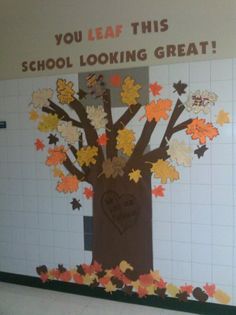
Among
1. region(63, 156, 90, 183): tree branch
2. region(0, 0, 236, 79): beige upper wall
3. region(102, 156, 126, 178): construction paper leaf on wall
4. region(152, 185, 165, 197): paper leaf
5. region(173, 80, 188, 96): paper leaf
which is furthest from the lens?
region(63, 156, 90, 183): tree branch

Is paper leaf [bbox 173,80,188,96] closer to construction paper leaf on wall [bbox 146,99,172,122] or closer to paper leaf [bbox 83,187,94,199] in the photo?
construction paper leaf on wall [bbox 146,99,172,122]

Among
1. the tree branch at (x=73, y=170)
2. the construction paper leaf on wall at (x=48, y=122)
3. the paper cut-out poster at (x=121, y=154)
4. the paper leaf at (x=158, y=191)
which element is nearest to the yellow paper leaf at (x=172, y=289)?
the paper cut-out poster at (x=121, y=154)

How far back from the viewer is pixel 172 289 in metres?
2.47

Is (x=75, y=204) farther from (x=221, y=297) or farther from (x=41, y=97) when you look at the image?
(x=221, y=297)

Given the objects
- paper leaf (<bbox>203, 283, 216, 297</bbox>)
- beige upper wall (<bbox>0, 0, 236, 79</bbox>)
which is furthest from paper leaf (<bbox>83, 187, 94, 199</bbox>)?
paper leaf (<bbox>203, 283, 216, 297</bbox>)

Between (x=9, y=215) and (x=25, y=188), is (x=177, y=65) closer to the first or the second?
(x=25, y=188)

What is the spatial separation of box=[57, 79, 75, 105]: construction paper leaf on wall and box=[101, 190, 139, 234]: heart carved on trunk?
80 centimetres

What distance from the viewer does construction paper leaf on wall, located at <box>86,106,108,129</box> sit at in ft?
8.38

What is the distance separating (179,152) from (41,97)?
121cm

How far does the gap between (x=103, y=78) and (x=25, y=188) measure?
1.15m

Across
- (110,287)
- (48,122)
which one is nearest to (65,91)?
(48,122)

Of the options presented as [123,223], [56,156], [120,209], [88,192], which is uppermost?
[56,156]

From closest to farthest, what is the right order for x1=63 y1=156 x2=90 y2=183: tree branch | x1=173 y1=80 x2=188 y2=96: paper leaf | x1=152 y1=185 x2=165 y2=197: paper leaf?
1. x1=173 y1=80 x2=188 y2=96: paper leaf
2. x1=152 y1=185 x2=165 y2=197: paper leaf
3. x1=63 y1=156 x2=90 y2=183: tree branch

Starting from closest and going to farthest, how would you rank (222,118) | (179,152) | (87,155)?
(222,118), (179,152), (87,155)
